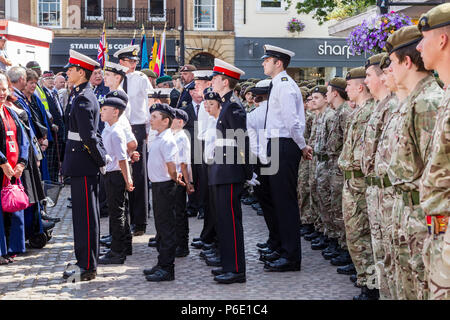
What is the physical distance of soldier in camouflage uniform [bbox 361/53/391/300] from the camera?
17.7ft

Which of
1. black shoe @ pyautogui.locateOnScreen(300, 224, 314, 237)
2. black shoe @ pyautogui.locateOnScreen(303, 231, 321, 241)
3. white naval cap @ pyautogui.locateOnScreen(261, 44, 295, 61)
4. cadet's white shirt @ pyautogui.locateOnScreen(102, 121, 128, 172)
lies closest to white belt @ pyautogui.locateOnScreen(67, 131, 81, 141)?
cadet's white shirt @ pyautogui.locateOnScreen(102, 121, 128, 172)

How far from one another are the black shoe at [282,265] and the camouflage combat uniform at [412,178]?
3.44 metres

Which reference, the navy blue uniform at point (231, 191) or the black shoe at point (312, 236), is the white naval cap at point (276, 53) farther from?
the black shoe at point (312, 236)

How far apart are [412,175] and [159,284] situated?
3651mm

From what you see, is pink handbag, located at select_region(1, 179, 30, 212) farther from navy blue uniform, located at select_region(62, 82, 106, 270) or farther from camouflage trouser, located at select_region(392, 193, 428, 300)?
camouflage trouser, located at select_region(392, 193, 428, 300)

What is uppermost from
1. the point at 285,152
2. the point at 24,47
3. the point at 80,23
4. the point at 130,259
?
the point at 80,23

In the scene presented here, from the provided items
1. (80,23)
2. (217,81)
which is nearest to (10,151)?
(217,81)

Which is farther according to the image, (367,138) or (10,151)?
(10,151)

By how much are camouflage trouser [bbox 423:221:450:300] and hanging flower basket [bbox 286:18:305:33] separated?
107 ft

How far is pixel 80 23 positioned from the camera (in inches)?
1350

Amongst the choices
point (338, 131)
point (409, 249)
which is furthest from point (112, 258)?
point (409, 249)

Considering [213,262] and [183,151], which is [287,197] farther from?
[183,151]

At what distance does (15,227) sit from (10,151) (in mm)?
871

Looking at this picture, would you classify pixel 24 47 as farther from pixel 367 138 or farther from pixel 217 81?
pixel 367 138
